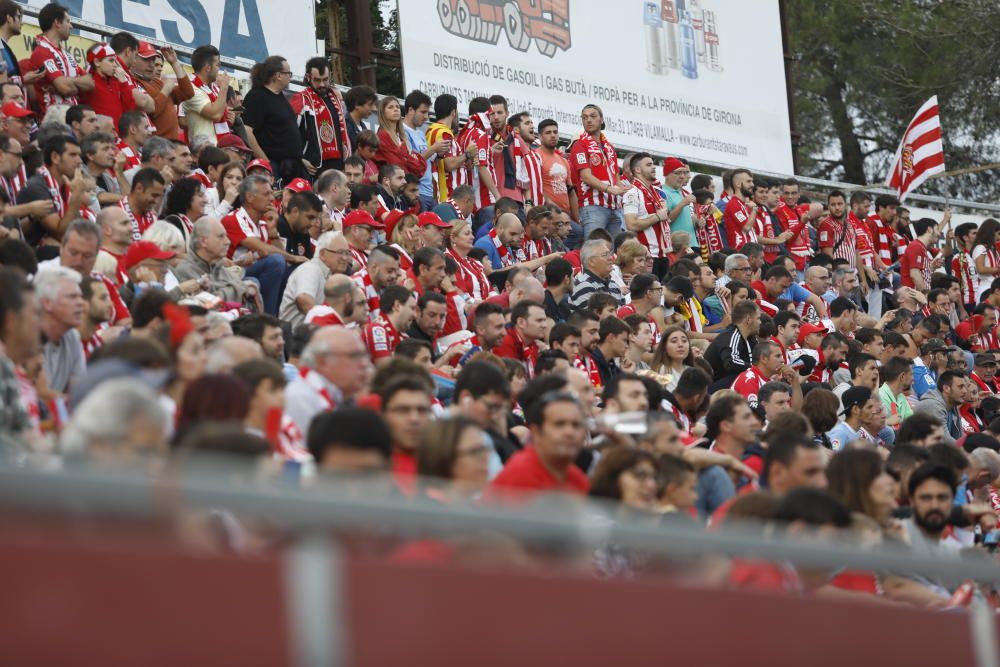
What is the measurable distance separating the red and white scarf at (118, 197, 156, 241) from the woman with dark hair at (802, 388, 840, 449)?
4150mm

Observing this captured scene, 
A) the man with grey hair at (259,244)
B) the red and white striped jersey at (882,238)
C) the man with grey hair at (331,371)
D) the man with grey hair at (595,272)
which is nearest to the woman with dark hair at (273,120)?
the man with grey hair at (259,244)

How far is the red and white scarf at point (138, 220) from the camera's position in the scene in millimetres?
10000

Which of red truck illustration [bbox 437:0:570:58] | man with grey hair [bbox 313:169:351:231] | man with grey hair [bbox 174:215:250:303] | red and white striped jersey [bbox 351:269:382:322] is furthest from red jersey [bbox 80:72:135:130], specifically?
red truck illustration [bbox 437:0:570:58]

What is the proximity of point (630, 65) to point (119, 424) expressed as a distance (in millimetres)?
17554

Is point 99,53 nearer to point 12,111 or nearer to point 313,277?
point 12,111

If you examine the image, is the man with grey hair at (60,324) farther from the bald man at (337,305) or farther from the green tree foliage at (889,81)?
the green tree foliage at (889,81)

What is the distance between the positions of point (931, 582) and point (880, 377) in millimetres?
8546

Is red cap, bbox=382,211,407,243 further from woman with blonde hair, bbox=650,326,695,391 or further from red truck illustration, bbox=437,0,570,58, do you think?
red truck illustration, bbox=437,0,570,58

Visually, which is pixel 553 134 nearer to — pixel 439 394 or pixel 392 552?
pixel 439 394

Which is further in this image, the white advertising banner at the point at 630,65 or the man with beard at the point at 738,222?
the white advertising banner at the point at 630,65

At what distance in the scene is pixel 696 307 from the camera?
1352 cm

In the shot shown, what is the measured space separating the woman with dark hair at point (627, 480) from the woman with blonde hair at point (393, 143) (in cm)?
873

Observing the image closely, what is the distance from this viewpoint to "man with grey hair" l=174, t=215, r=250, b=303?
9.45 meters

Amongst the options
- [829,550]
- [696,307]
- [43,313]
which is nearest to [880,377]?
[696,307]
